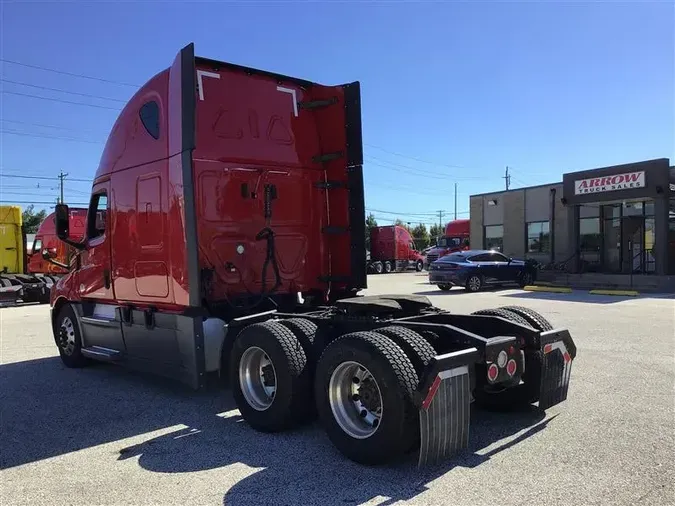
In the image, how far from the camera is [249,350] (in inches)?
198

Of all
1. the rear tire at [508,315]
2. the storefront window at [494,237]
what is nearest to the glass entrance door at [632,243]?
the storefront window at [494,237]

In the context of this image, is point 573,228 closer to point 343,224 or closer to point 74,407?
point 343,224

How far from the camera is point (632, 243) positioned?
23.3 m

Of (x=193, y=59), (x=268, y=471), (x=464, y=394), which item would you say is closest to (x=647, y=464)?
(x=464, y=394)

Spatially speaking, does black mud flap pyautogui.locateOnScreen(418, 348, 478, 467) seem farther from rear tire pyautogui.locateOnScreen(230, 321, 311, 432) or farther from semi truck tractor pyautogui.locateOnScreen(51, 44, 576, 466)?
rear tire pyautogui.locateOnScreen(230, 321, 311, 432)

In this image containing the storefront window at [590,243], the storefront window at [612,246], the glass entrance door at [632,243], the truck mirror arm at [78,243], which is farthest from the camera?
the storefront window at [590,243]

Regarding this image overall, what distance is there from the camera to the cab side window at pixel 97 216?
712 cm

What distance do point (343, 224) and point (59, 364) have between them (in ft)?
16.4

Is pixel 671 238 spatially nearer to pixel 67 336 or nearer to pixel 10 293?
pixel 67 336

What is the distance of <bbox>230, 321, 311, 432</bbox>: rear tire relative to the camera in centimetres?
459

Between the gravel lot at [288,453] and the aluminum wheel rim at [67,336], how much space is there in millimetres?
924

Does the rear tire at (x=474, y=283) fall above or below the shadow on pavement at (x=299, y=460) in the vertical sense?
above

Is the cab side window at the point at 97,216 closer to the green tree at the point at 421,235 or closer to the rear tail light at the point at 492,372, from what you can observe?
the rear tail light at the point at 492,372

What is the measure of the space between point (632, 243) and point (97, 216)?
22600 millimetres
